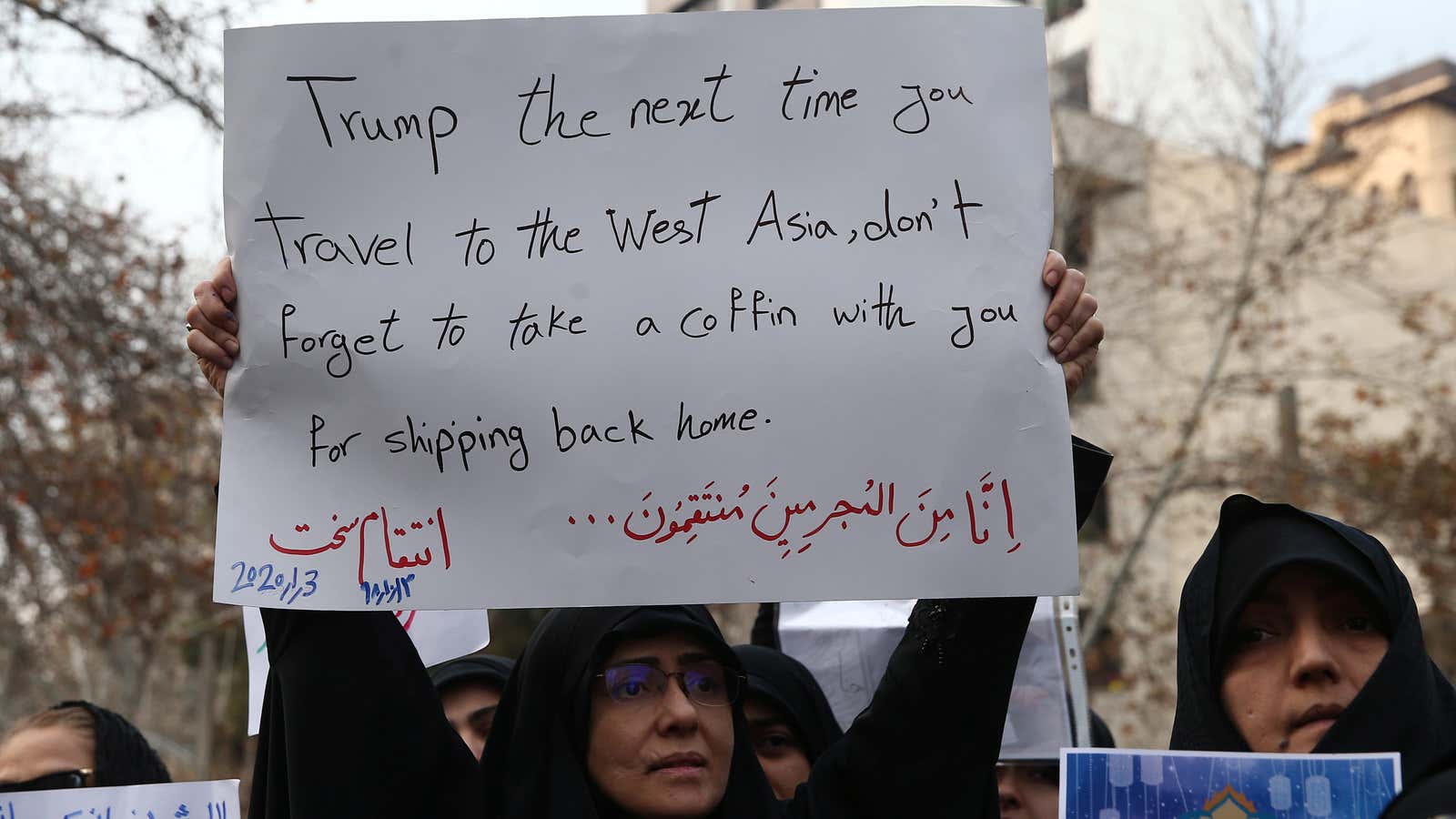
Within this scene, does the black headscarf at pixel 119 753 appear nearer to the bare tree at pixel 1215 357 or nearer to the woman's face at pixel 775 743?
the woman's face at pixel 775 743

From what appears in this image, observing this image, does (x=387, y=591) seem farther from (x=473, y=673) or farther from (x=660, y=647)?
(x=473, y=673)

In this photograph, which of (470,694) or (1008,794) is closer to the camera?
(1008,794)

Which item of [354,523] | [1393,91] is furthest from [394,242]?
[1393,91]

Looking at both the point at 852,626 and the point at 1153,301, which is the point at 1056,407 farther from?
the point at 1153,301

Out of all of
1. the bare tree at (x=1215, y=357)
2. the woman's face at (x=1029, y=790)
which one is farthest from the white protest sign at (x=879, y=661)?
the bare tree at (x=1215, y=357)

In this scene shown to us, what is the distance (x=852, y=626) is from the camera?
130 inches

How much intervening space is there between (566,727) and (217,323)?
0.85 metres

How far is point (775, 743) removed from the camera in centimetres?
306

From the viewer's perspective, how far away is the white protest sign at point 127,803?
2.65 meters

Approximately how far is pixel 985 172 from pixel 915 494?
49cm

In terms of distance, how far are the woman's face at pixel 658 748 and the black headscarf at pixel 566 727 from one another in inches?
1.2

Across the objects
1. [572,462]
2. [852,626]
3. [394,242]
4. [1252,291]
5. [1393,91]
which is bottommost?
[852,626]

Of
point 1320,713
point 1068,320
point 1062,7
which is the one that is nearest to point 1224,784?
point 1320,713

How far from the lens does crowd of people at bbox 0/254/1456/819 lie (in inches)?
85.9
